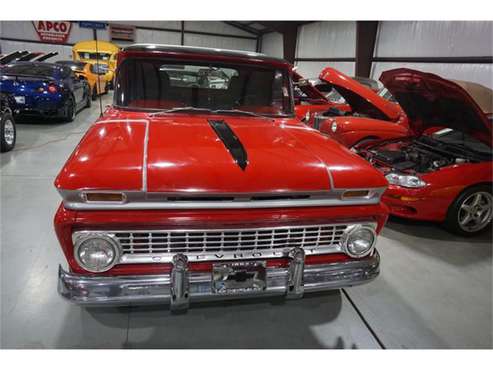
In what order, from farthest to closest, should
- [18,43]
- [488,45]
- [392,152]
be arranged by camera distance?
1. [18,43]
2. [488,45]
3. [392,152]

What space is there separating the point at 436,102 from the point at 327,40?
46.9ft

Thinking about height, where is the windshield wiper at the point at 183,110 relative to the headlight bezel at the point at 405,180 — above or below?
above

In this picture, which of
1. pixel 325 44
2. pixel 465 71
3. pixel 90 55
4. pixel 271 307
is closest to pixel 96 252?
pixel 271 307

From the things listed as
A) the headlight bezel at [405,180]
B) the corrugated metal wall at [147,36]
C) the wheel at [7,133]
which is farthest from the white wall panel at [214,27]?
the headlight bezel at [405,180]

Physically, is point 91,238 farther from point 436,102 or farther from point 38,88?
point 38,88

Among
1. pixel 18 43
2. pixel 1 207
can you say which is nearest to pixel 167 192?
pixel 1 207

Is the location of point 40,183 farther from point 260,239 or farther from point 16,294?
point 260,239

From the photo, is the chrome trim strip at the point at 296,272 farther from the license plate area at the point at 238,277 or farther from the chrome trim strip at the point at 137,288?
the license plate area at the point at 238,277

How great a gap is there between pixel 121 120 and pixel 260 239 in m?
1.42

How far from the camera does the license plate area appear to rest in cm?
182

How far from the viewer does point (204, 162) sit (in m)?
1.84

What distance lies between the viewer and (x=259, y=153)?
2.03 meters

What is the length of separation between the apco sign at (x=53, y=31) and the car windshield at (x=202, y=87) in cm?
2334

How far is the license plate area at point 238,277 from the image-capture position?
5.98 feet
